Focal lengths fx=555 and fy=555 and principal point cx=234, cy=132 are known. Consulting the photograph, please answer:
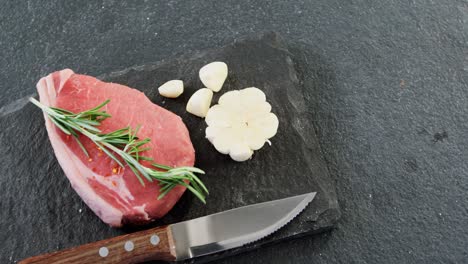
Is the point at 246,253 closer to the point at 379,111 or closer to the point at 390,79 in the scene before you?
the point at 379,111

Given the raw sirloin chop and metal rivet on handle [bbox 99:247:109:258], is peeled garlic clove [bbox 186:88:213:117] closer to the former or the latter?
the raw sirloin chop

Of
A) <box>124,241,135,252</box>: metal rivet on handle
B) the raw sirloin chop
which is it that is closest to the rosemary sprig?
the raw sirloin chop

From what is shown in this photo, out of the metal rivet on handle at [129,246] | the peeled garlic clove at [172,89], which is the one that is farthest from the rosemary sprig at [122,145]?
the peeled garlic clove at [172,89]

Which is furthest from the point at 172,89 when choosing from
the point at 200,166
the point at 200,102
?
the point at 200,166

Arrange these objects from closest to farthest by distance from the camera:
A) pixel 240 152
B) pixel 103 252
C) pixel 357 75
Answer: pixel 103 252, pixel 240 152, pixel 357 75

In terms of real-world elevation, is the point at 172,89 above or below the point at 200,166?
above

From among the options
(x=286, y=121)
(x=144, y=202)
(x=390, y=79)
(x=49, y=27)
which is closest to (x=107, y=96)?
(x=144, y=202)

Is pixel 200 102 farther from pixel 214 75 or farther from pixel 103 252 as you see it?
pixel 103 252
